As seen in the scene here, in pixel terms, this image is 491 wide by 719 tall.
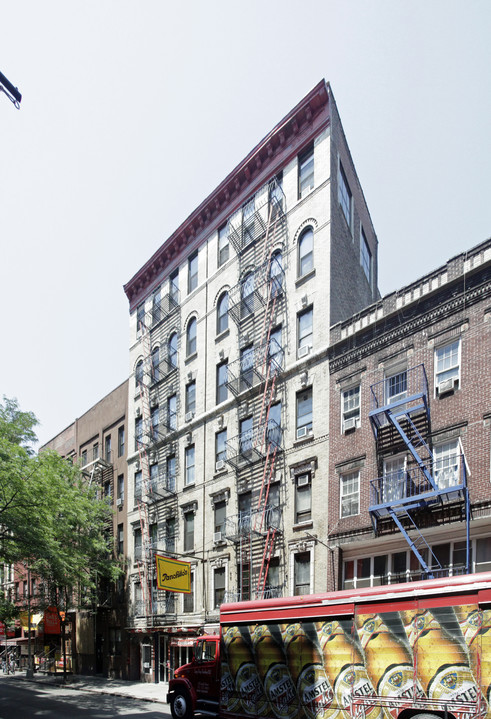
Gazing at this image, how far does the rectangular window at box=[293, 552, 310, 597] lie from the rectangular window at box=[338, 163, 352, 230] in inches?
636

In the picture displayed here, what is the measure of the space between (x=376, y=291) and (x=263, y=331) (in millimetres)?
10818

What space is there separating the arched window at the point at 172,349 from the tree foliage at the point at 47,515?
8.97 meters

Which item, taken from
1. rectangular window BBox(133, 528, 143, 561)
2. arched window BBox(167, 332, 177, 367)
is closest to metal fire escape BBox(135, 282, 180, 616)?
arched window BBox(167, 332, 177, 367)

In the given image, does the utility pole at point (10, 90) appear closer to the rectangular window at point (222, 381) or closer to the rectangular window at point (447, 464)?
the rectangular window at point (447, 464)

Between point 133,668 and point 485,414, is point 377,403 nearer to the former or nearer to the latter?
point 485,414

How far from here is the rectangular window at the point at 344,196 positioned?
31.8 m

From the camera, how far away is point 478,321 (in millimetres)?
21453

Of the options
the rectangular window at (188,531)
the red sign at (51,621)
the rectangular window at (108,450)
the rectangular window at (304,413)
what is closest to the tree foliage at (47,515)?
the red sign at (51,621)

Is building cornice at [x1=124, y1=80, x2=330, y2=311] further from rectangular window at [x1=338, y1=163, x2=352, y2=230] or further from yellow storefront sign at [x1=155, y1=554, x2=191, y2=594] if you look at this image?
yellow storefront sign at [x1=155, y1=554, x2=191, y2=594]

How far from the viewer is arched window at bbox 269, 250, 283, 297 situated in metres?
31.4

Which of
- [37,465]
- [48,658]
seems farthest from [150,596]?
[48,658]

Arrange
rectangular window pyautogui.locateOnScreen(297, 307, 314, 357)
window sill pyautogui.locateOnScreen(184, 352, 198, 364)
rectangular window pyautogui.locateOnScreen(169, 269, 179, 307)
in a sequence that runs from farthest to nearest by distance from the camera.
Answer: rectangular window pyautogui.locateOnScreen(169, 269, 179, 307)
window sill pyautogui.locateOnScreen(184, 352, 198, 364)
rectangular window pyautogui.locateOnScreen(297, 307, 314, 357)

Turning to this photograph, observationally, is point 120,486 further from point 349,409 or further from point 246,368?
point 349,409

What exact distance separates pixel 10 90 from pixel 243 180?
26870mm
